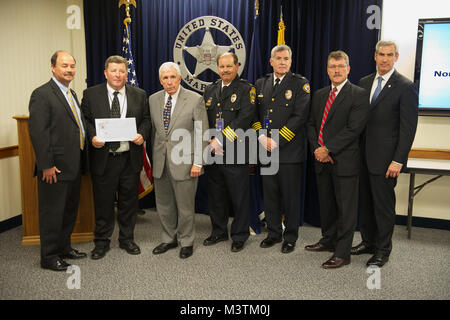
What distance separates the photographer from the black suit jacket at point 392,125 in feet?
9.86

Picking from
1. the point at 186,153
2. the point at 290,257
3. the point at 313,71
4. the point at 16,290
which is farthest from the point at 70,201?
the point at 313,71

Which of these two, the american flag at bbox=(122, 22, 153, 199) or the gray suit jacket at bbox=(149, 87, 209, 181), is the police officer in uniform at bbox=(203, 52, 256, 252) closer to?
the gray suit jacket at bbox=(149, 87, 209, 181)

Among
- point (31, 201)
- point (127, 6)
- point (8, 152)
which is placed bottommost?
point (31, 201)

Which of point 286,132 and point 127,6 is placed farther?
point 127,6

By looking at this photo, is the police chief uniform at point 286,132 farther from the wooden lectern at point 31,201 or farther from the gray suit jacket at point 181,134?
the wooden lectern at point 31,201

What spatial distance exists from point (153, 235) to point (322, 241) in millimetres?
1624

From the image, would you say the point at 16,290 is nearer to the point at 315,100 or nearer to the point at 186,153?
the point at 186,153

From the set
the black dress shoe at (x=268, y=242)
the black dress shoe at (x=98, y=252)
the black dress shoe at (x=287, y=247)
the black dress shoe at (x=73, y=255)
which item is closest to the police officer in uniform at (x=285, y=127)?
the black dress shoe at (x=287, y=247)

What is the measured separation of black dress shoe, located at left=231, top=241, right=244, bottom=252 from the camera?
11.6 feet

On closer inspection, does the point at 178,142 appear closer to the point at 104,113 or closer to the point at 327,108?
the point at 104,113

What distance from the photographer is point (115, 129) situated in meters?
3.19

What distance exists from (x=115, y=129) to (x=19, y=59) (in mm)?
1731

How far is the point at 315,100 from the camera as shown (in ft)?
11.0

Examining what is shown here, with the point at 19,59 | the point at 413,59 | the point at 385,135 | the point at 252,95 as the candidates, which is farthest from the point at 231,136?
the point at 19,59
